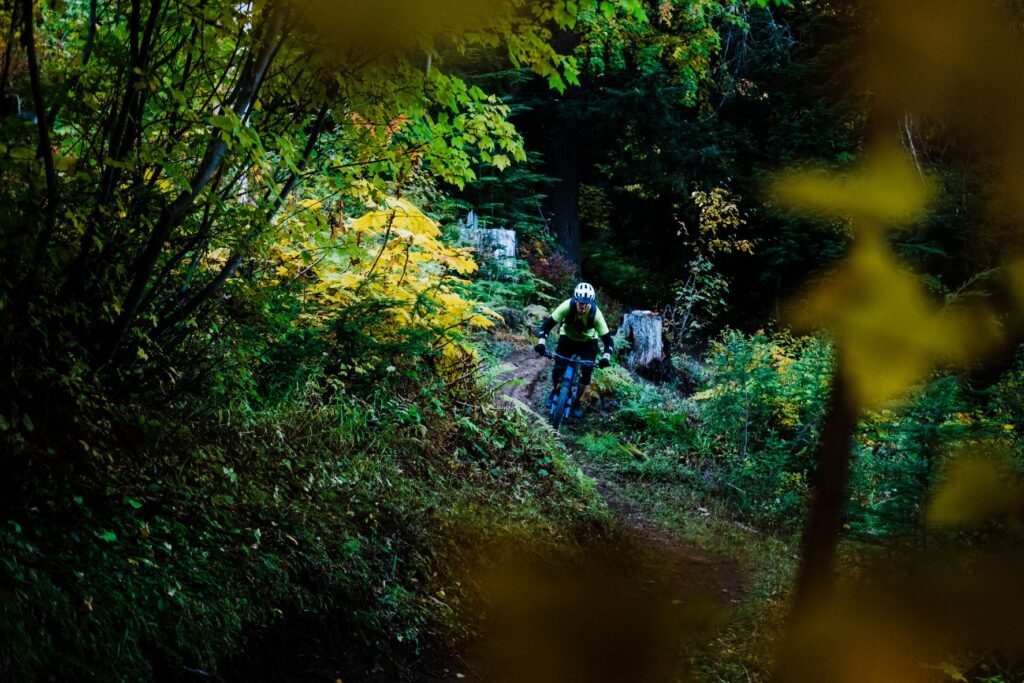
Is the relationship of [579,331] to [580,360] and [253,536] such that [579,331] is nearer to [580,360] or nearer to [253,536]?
[580,360]

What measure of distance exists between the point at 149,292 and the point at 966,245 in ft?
13.2

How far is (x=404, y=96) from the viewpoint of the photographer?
3.82 meters

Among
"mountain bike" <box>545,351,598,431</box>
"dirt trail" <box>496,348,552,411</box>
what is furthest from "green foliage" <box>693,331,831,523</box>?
"dirt trail" <box>496,348,552,411</box>

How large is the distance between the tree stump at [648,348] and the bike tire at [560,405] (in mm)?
→ 4102

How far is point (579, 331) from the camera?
431 inches

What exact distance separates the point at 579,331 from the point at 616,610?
6298mm

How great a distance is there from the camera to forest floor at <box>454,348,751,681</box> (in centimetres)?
412

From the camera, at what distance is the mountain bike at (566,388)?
1088 cm

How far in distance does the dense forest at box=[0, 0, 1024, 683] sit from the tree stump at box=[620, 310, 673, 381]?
6.91 metres

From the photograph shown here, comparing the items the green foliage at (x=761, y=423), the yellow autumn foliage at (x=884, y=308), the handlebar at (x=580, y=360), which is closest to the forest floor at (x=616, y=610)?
the green foliage at (x=761, y=423)

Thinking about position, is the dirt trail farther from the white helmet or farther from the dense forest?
the dense forest

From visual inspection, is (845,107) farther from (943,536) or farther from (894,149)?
(943,536)

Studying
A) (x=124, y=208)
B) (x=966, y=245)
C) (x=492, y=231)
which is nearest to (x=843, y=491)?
(x=966, y=245)

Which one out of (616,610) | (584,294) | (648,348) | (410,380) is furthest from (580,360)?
(616,610)
